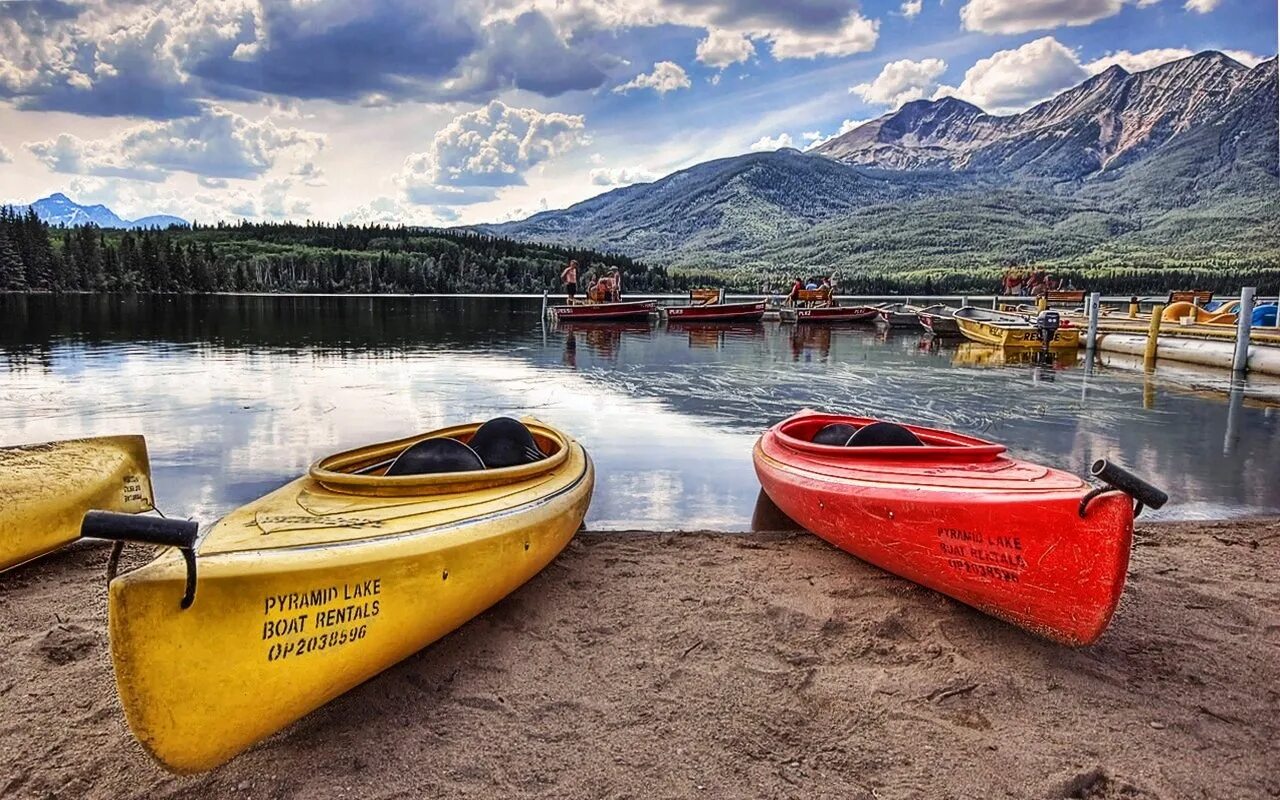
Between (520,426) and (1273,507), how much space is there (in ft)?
24.9

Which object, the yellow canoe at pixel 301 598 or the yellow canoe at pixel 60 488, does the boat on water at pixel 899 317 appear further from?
the yellow canoe at pixel 301 598

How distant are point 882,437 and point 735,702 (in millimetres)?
3213

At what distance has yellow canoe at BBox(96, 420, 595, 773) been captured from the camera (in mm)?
3021

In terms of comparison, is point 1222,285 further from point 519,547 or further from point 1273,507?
point 519,547

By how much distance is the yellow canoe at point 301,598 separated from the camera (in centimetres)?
302

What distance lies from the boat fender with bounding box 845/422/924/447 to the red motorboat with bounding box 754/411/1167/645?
1 cm

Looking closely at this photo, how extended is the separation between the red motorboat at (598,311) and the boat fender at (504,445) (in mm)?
33868

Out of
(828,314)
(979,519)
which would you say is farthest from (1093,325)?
(979,519)

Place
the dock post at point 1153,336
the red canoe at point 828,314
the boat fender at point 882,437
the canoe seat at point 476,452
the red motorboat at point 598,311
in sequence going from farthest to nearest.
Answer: the red canoe at point 828,314
the red motorboat at point 598,311
the dock post at point 1153,336
the boat fender at point 882,437
the canoe seat at point 476,452

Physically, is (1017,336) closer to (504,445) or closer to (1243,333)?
(1243,333)

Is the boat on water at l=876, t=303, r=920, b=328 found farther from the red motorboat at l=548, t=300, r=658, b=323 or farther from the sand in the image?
the sand

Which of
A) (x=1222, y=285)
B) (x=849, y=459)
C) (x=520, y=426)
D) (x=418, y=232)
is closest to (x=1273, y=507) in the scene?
(x=849, y=459)

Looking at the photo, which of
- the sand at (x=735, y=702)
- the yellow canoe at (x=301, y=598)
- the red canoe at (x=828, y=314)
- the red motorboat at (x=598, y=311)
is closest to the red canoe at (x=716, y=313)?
the red canoe at (x=828, y=314)

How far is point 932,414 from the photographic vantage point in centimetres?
1355
